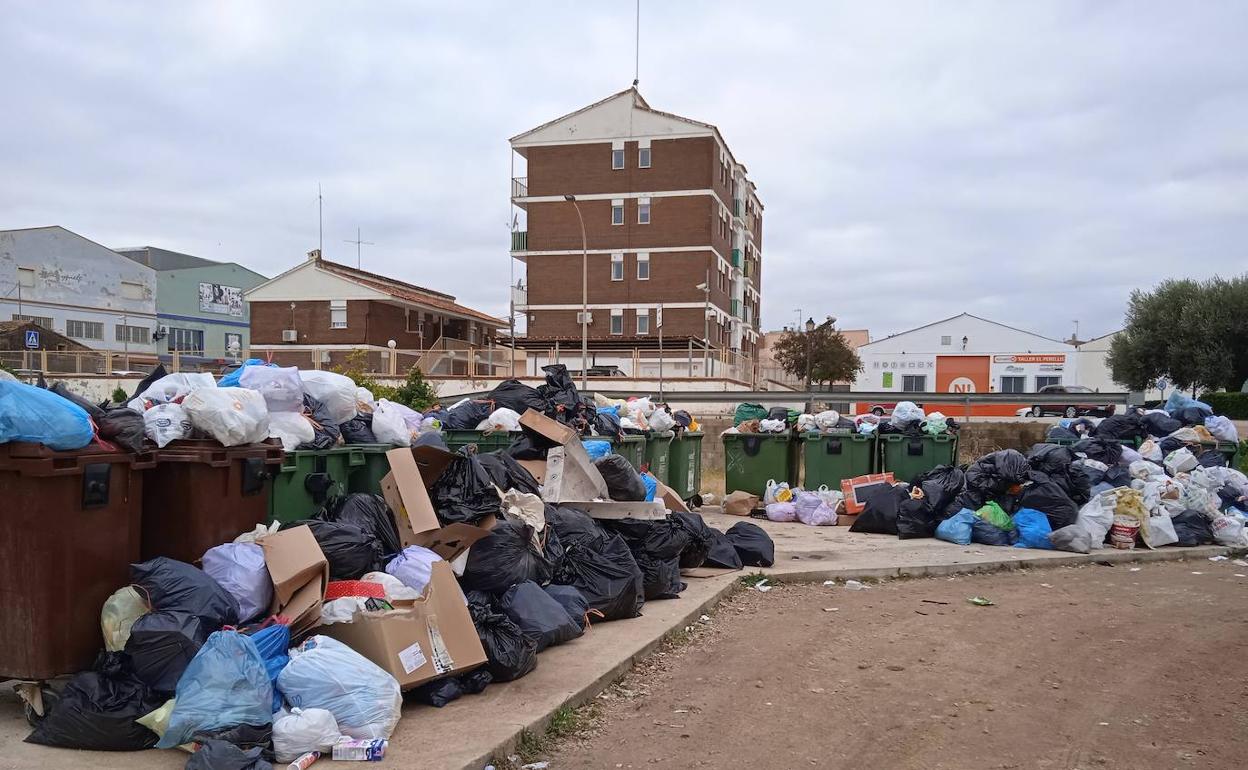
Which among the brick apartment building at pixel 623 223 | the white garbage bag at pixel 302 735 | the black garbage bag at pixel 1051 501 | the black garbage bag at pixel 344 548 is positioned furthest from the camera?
the brick apartment building at pixel 623 223

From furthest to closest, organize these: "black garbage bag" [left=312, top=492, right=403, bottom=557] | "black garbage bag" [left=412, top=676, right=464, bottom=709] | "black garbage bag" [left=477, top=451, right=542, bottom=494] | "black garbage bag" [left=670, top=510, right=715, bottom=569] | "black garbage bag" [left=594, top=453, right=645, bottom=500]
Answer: "black garbage bag" [left=670, top=510, right=715, bottom=569] → "black garbage bag" [left=594, top=453, right=645, bottom=500] → "black garbage bag" [left=477, top=451, right=542, bottom=494] → "black garbage bag" [left=312, top=492, right=403, bottom=557] → "black garbage bag" [left=412, top=676, right=464, bottom=709]

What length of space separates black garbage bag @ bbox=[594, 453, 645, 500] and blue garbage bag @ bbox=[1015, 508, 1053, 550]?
4829mm

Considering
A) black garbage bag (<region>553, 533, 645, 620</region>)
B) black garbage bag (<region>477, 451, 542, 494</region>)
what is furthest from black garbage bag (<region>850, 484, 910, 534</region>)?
black garbage bag (<region>477, 451, 542, 494</region>)

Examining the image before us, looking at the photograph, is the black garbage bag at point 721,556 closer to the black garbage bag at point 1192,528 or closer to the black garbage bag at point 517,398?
the black garbage bag at point 517,398

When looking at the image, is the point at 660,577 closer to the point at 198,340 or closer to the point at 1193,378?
the point at 1193,378

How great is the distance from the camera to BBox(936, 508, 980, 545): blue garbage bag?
9.51 meters

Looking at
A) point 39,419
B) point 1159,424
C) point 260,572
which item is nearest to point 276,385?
point 260,572

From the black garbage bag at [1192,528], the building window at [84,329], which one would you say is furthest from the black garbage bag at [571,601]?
the building window at [84,329]

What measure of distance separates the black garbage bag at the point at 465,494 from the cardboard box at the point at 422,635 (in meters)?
0.59

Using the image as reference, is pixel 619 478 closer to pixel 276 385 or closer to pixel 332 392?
pixel 332 392

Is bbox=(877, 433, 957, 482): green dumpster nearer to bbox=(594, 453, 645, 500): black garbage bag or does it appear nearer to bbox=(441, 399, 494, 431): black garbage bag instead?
bbox=(594, 453, 645, 500): black garbage bag

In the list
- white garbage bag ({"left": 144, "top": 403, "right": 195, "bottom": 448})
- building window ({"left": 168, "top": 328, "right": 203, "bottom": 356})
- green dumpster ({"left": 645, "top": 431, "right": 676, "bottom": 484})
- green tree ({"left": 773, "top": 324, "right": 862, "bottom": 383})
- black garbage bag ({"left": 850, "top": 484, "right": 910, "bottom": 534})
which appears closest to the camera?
white garbage bag ({"left": 144, "top": 403, "right": 195, "bottom": 448})

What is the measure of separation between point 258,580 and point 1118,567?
808cm

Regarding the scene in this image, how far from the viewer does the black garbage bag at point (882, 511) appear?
1005 cm
